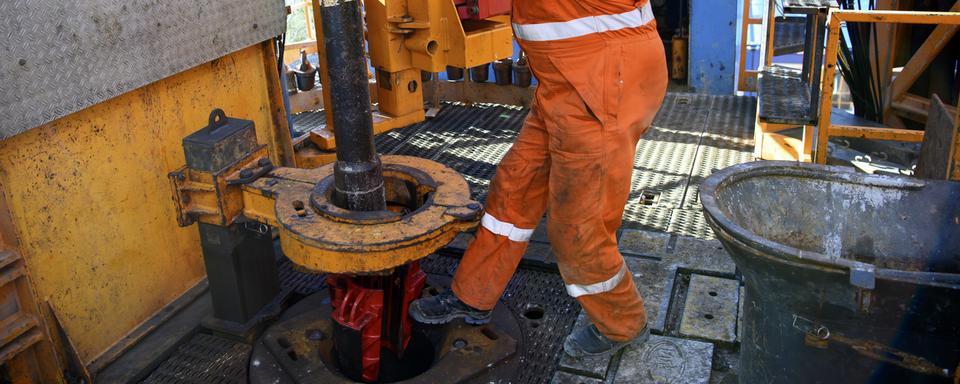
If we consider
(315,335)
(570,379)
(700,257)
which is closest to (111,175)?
(315,335)

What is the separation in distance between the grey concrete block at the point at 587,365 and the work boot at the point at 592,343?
0.8 inches

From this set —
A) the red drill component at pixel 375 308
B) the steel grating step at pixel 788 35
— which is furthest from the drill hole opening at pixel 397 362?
the steel grating step at pixel 788 35

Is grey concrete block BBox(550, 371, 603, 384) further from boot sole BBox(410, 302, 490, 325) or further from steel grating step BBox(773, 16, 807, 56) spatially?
A: steel grating step BBox(773, 16, 807, 56)

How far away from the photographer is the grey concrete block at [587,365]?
3.06 m

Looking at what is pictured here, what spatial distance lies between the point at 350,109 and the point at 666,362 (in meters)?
1.52

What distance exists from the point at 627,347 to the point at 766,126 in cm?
239

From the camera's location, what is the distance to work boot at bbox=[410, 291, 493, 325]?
3.16 metres

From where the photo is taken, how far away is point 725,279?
11.9ft

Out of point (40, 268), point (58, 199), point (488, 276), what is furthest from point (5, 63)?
point (488, 276)

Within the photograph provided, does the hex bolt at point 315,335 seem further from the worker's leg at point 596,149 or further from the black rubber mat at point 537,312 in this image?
the worker's leg at point 596,149

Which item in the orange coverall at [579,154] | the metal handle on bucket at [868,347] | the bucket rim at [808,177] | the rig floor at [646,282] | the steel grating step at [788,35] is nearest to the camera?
the bucket rim at [808,177]

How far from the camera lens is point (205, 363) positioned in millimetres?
3238

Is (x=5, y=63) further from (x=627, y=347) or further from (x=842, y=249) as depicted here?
(x=842, y=249)

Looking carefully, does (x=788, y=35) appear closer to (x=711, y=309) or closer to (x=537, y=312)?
(x=711, y=309)
